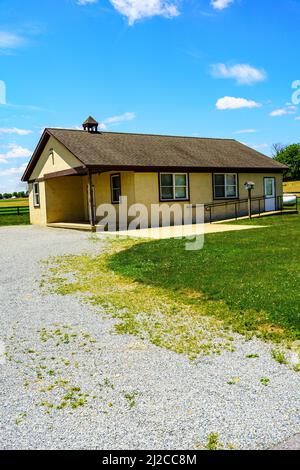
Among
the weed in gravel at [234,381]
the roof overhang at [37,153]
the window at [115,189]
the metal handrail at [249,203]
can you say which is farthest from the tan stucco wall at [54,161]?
the weed in gravel at [234,381]

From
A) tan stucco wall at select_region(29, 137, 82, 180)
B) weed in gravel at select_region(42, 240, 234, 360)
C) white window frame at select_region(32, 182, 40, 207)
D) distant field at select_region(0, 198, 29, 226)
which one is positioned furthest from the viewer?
distant field at select_region(0, 198, 29, 226)

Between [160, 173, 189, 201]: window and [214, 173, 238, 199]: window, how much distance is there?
2.31 m

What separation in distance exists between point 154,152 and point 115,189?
3.06 meters

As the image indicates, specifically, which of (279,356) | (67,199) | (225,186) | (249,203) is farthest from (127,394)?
(67,199)

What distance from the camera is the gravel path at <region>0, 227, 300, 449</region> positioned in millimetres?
3400

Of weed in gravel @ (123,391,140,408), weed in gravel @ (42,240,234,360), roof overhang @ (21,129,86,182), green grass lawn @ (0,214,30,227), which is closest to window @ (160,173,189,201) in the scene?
roof overhang @ (21,129,86,182)

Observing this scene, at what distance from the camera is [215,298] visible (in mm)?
7219

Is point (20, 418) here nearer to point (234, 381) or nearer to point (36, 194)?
point (234, 381)

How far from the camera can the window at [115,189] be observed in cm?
2233

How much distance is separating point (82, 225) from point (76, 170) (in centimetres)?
275

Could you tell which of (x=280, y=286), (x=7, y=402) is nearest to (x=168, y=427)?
(x=7, y=402)

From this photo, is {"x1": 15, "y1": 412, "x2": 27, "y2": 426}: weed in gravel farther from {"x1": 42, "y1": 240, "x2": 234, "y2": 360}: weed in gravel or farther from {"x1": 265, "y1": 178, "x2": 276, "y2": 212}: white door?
{"x1": 265, "y1": 178, "x2": 276, "y2": 212}: white door

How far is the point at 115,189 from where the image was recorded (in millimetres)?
22594

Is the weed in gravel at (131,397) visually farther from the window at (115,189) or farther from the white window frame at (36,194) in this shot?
the white window frame at (36,194)
